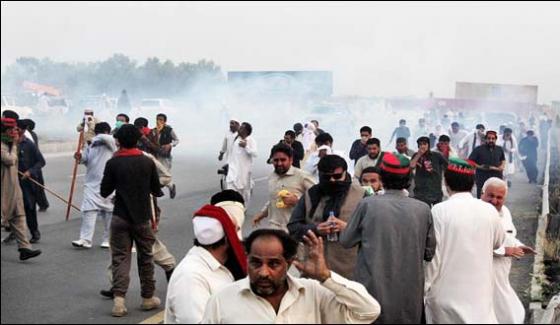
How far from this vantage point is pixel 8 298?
3.79 meters

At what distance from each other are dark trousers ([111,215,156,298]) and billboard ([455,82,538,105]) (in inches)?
172

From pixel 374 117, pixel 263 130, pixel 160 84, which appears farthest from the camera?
pixel 374 117

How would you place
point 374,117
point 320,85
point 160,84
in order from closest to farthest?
point 160,84 < point 320,85 < point 374,117

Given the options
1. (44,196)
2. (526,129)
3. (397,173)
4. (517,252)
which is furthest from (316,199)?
(526,129)

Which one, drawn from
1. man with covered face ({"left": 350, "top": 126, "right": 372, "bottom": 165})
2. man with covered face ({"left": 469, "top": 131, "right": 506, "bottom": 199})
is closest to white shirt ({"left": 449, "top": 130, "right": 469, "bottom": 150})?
man with covered face ({"left": 469, "top": 131, "right": 506, "bottom": 199})

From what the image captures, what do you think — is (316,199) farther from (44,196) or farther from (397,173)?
(44,196)

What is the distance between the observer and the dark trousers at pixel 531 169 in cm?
1838

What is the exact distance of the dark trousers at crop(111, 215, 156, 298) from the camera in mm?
5637

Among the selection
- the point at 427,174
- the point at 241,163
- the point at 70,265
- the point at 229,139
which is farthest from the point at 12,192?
the point at 241,163

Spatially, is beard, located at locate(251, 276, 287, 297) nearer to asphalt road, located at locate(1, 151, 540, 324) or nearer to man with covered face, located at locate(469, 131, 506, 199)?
asphalt road, located at locate(1, 151, 540, 324)

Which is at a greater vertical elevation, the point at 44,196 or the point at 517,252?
the point at 44,196

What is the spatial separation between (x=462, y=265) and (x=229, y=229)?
127cm

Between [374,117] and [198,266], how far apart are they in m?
7.64

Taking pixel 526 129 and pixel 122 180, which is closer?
pixel 122 180
